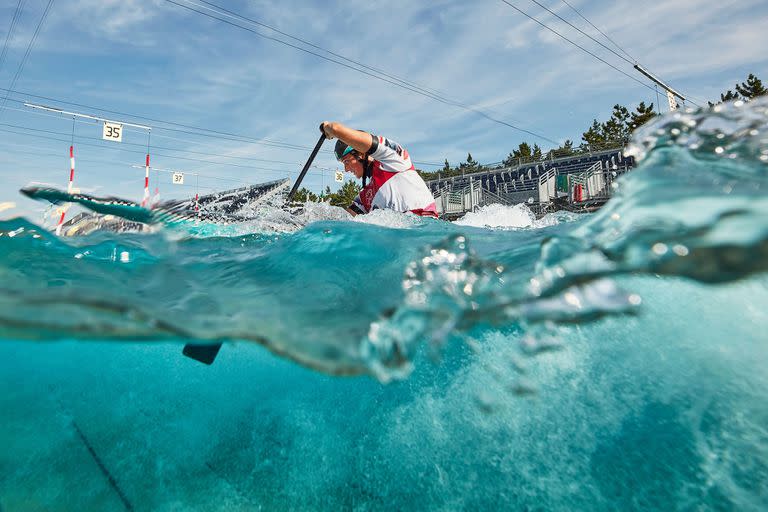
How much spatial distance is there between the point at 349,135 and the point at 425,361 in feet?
6.05

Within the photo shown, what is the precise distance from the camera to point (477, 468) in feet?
5.68

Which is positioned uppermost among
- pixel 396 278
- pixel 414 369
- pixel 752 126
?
pixel 752 126

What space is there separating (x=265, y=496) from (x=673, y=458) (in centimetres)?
169

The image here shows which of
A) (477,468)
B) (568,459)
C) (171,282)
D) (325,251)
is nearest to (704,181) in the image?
(568,459)

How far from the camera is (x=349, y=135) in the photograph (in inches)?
123

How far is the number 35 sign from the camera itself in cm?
1169

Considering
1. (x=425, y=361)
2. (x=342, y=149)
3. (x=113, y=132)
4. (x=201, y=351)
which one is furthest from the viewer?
(x=113, y=132)

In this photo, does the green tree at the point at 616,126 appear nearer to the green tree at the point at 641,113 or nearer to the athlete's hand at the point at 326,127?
the green tree at the point at 641,113

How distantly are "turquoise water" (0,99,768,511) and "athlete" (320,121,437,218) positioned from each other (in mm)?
1058

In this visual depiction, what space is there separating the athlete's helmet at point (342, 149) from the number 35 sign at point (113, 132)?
432 inches

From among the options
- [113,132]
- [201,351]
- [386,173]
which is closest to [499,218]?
[386,173]

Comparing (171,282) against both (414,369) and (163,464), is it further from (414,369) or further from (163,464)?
(414,369)

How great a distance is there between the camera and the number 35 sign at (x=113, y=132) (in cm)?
1169

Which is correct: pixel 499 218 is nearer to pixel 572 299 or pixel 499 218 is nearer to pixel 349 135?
pixel 349 135
